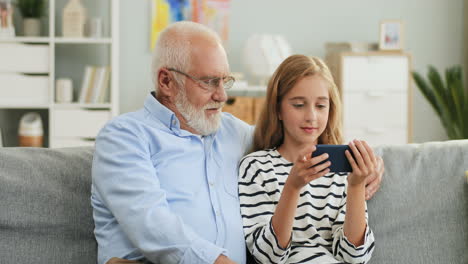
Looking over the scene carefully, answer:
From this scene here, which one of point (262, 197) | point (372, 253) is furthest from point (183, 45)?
point (372, 253)

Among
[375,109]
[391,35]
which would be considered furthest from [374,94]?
[391,35]

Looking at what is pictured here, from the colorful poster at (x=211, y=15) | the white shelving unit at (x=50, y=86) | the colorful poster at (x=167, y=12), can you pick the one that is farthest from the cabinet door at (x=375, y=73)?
the white shelving unit at (x=50, y=86)

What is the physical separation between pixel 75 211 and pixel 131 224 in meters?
0.26

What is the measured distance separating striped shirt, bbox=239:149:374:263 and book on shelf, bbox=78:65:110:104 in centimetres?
306

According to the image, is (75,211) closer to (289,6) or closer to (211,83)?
(211,83)

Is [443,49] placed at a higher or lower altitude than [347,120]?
higher

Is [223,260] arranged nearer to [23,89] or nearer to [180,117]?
[180,117]

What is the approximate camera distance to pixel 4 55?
4.43 m

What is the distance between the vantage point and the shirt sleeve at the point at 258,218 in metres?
1.51

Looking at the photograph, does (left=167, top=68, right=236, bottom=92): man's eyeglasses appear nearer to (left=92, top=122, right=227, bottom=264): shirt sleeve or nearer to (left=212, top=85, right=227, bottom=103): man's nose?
(left=212, top=85, right=227, bottom=103): man's nose

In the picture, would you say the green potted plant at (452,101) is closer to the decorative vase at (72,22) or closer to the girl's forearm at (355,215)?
the decorative vase at (72,22)

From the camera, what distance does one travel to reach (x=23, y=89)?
446cm

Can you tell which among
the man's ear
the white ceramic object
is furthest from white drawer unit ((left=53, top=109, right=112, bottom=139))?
the man's ear

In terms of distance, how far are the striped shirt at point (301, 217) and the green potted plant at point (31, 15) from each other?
3350mm
